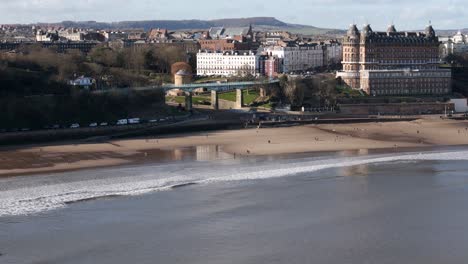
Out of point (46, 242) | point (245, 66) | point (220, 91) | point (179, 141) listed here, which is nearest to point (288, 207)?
point (46, 242)

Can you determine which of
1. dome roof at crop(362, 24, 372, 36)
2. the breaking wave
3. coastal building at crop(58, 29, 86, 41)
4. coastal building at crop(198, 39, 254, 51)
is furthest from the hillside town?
coastal building at crop(58, 29, 86, 41)

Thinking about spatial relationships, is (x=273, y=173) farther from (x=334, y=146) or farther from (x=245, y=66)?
(x=245, y=66)

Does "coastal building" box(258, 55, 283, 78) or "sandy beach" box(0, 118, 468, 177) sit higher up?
"coastal building" box(258, 55, 283, 78)

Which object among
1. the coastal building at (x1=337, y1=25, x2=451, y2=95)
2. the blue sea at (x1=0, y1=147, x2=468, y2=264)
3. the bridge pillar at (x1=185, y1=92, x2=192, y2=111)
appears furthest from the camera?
the coastal building at (x1=337, y1=25, x2=451, y2=95)

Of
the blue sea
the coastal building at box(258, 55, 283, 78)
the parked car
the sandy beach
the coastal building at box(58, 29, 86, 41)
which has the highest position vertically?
the coastal building at box(58, 29, 86, 41)

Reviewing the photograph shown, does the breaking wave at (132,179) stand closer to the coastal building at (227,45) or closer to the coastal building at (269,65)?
the coastal building at (269,65)

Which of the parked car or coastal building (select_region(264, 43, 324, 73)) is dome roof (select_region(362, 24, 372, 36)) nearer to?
coastal building (select_region(264, 43, 324, 73))

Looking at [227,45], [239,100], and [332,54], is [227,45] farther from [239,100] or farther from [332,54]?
[239,100]
